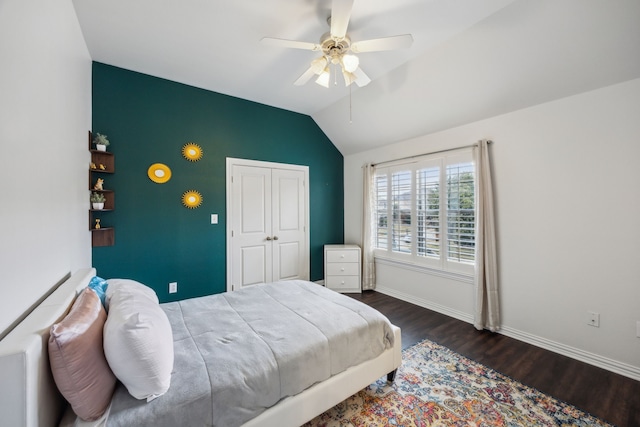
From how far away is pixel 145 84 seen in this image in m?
2.96

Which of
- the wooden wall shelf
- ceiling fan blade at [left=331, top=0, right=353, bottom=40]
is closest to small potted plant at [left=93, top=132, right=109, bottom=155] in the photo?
the wooden wall shelf

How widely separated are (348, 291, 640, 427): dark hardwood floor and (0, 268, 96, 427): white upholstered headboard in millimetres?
2512

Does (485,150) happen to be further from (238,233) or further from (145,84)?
(145,84)

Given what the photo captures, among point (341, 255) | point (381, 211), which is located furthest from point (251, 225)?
point (381, 211)

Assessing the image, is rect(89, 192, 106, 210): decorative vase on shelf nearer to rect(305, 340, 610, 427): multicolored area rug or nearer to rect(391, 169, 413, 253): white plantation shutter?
rect(305, 340, 610, 427): multicolored area rug

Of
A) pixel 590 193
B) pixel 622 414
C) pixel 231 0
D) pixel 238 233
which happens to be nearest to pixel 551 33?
pixel 590 193

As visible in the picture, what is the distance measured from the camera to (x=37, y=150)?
1243 millimetres

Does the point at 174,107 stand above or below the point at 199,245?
above

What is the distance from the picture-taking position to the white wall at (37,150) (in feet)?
3.21

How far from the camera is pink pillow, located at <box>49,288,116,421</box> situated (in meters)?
0.93

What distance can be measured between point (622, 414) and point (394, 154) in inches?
128

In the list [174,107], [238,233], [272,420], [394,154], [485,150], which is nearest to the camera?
[272,420]

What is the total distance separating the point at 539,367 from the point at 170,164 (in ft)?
14.1

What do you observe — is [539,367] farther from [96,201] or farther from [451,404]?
[96,201]
